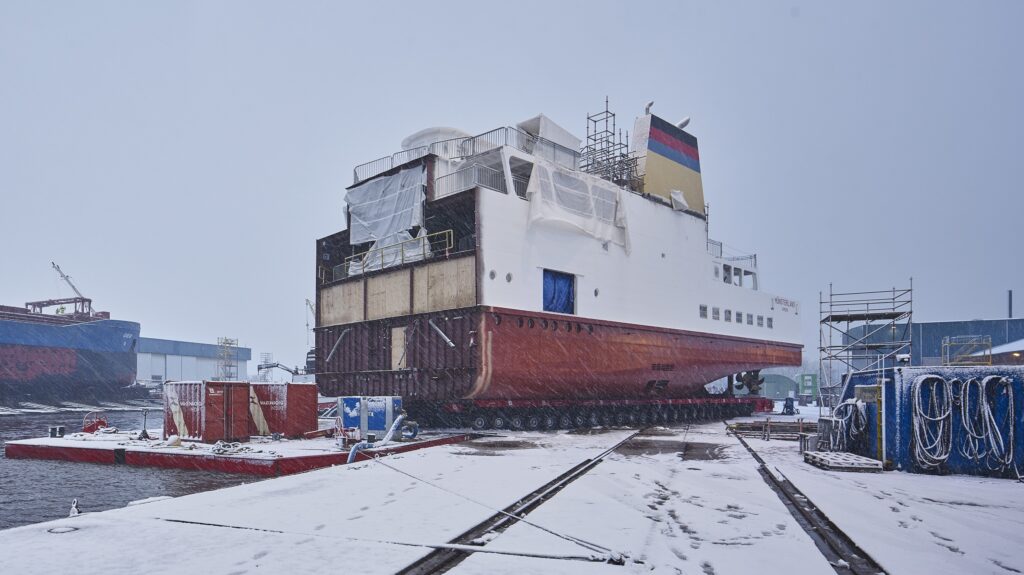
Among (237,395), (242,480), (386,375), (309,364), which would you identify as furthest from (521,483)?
(309,364)

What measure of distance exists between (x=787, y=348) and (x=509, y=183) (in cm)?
2121

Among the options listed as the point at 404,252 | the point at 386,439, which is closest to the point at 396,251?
the point at 404,252

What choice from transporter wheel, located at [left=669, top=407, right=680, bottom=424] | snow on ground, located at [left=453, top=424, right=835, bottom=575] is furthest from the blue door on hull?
snow on ground, located at [left=453, top=424, right=835, bottom=575]

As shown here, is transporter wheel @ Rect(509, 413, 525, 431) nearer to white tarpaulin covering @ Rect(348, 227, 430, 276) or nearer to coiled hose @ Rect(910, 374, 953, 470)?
white tarpaulin covering @ Rect(348, 227, 430, 276)

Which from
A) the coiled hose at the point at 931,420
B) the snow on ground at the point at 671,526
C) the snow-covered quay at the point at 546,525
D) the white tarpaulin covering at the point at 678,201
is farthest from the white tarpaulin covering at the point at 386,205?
the coiled hose at the point at 931,420

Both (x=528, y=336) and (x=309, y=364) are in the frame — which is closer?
(x=528, y=336)

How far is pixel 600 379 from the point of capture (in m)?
22.3

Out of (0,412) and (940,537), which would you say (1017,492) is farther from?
(0,412)

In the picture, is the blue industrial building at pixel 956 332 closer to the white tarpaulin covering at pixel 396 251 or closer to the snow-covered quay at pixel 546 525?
the white tarpaulin covering at pixel 396 251

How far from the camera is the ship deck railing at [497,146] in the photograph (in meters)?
22.1

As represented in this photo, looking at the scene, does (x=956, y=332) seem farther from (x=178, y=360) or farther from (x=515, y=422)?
(x=178, y=360)

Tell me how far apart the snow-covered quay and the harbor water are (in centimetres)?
61

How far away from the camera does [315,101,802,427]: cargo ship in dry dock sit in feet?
63.7

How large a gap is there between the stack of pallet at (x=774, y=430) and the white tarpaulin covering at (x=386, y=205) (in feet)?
38.6
